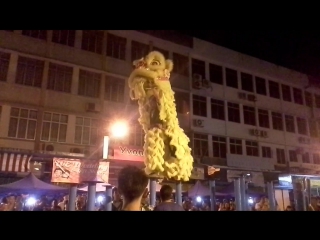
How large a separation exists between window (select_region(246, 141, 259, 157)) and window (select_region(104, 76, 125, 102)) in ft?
34.4

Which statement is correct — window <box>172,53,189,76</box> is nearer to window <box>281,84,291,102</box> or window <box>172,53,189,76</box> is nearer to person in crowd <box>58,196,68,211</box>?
window <box>281,84,291,102</box>

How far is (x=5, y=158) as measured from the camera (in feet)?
46.0

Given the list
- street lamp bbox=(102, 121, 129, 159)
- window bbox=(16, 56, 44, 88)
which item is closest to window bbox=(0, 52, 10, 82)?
window bbox=(16, 56, 44, 88)

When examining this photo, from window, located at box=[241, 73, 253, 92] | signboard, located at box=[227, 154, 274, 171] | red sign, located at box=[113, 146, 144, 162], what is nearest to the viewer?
red sign, located at box=[113, 146, 144, 162]

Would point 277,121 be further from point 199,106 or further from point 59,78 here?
point 59,78

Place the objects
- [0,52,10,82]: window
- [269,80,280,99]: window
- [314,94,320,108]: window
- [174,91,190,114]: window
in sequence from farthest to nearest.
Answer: [314,94,320,108]: window < [269,80,280,99]: window < [174,91,190,114]: window < [0,52,10,82]: window

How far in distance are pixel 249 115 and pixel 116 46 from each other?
11609 millimetres

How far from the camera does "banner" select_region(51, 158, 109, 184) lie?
1399cm

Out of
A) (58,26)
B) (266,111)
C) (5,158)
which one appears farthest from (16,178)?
(266,111)

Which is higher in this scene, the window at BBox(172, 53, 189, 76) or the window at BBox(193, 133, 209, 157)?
the window at BBox(172, 53, 189, 76)

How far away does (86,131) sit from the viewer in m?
16.9
